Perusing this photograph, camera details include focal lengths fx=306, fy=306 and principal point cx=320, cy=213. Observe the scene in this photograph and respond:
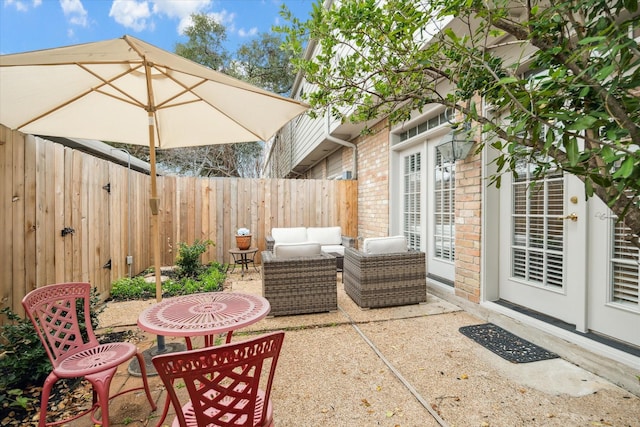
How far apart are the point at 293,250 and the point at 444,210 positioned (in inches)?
89.1

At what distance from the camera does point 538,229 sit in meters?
2.97

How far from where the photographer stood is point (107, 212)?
4113 mm

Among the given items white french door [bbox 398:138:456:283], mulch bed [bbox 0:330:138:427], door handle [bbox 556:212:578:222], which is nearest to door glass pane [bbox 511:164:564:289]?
door handle [bbox 556:212:578:222]

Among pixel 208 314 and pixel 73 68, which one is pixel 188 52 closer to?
pixel 73 68

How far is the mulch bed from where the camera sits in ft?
5.98

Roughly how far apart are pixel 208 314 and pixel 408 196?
14.0 feet

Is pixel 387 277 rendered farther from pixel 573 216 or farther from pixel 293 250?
pixel 573 216

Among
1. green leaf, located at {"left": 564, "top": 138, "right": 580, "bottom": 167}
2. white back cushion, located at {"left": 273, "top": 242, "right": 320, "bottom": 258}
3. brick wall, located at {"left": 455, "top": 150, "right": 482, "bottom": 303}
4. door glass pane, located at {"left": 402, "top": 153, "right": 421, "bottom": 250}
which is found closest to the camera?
green leaf, located at {"left": 564, "top": 138, "right": 580, "bottom": 167}

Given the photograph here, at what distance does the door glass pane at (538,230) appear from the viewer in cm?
276

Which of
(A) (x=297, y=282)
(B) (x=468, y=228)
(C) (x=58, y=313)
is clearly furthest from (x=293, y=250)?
(C) (x=58, y=313)

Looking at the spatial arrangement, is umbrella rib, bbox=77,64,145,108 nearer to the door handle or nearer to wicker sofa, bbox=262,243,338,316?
wicker sofa, bbox=262,243,338,316

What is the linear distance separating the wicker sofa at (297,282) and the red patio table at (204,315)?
1.25 meters

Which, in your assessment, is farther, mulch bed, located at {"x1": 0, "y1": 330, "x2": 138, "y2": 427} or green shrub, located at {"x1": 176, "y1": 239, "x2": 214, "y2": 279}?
green shrub, located at {"x1": 176, "y1": 239, "x2": 214, "y2": 279}

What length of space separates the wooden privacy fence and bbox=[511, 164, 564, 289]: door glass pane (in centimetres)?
417
